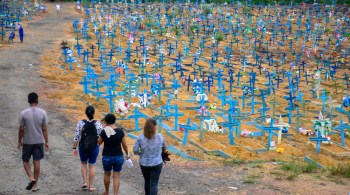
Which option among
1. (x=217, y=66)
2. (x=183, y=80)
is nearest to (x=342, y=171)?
(x=183, y=80)

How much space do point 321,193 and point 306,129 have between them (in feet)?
27.1

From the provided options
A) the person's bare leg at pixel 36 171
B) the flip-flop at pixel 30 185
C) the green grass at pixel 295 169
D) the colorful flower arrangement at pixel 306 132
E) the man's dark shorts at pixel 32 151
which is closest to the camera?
the man's dark shorts at pixel 32 151

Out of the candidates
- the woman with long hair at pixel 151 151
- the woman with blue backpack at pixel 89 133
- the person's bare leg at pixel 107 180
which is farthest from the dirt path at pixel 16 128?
the woman with long hair at pixel 151 151

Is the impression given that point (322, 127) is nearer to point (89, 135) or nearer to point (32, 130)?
point (89, 135)

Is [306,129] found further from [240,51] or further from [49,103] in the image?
[240,51]

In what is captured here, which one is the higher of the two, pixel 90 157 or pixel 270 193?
pixel 90 157

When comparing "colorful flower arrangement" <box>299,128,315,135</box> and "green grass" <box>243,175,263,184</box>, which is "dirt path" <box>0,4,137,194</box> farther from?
"colorful flower arrangement" <box>299,128,315,135</box>

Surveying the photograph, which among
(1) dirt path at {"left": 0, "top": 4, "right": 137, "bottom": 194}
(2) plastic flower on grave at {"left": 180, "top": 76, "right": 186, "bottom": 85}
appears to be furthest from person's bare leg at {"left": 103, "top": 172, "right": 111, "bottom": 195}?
(2) plastic flower on grave at {"left": 180, "top": 76, "right": 186, "bottom": 85}

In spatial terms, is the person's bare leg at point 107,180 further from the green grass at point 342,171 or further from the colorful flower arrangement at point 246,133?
the colorful flower arrangement at point 246,133

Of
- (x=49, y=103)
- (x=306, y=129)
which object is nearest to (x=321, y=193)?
(x=306, y=129)

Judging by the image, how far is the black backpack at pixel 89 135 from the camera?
859cm

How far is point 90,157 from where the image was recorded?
29.3ft

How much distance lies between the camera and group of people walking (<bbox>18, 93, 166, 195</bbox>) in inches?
315

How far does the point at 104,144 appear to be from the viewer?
8.28 metres
